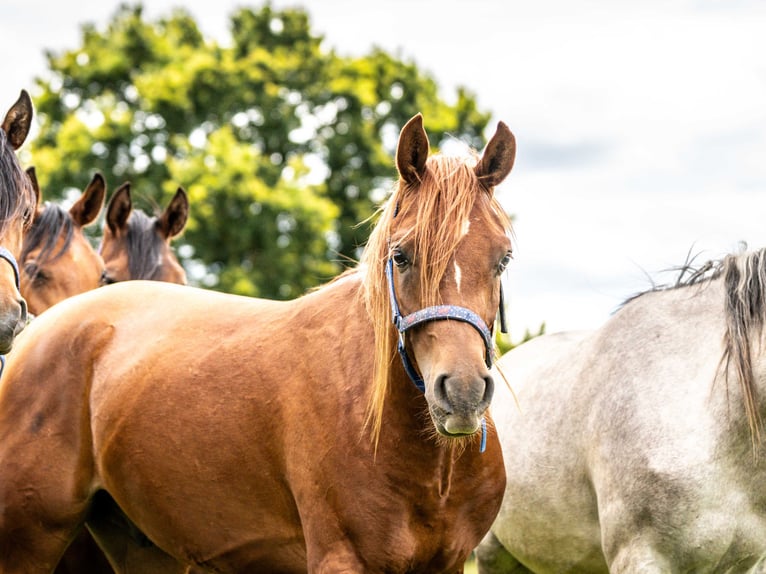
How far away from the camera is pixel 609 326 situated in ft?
18.2

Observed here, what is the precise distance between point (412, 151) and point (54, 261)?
3898 millimetres

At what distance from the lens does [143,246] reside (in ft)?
25.7

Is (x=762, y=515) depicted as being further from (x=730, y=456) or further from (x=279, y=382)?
(x=279, y=382)

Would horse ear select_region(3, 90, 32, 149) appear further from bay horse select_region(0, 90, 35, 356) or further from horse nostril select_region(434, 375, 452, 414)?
horse nostril select_region(434, 375, 452, 414)

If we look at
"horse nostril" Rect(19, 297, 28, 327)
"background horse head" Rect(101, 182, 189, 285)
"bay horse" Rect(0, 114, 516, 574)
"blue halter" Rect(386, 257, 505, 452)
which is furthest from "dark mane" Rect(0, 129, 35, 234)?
"background horse head" Rect(101, 182, 189, 285)

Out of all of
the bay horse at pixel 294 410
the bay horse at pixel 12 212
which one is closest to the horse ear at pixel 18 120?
the bay horse at pixel 12 212

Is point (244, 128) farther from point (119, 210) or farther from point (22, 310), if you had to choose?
point (22, 310)

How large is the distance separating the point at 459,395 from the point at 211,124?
939 inches

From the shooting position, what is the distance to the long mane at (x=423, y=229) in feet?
11.9

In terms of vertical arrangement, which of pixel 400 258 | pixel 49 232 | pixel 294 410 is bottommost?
pixel 49 232

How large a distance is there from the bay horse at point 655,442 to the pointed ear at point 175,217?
349cm

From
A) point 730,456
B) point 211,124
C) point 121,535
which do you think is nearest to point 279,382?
point 121,535

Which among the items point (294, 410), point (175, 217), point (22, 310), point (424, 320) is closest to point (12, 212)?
point (22, 310)

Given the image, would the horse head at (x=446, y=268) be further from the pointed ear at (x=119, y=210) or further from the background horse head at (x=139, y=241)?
the pointed ear at (x=119, y=210)
